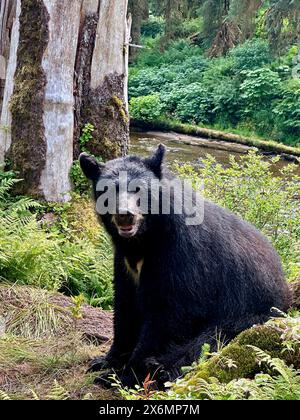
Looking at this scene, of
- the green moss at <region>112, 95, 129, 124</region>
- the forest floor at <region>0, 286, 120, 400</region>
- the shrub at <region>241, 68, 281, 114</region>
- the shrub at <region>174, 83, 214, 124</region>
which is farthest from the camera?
the shrub at <region>174, 83, 214, 124</region>

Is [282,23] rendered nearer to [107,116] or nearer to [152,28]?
[107,116]

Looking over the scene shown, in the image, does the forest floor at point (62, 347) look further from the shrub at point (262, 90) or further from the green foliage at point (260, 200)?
the shrub at point (262, 90)

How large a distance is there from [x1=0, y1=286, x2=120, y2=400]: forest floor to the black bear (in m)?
0.25

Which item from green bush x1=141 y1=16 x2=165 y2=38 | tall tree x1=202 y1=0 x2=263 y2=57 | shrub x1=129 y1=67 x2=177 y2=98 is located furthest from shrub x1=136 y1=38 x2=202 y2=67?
green bush x1=141 y1=16 x2=165 y2=38

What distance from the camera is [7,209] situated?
8.36 meters

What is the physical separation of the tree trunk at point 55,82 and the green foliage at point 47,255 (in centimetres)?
43

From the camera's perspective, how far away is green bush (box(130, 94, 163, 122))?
105ft

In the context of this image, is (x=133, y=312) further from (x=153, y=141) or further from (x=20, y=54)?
(x=153, y=141)

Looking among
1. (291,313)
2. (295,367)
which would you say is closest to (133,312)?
(291,313)

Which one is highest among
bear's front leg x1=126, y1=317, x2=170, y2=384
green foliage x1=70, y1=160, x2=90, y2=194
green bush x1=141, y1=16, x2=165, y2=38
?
green bush x1=141, y1=16, x2=165, y2=38

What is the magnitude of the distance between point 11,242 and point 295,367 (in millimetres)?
4207

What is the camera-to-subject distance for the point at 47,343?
596 cm

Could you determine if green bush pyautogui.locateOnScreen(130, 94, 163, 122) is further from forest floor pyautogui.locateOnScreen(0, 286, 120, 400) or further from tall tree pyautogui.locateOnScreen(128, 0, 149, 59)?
forest floor pyautogui.locateOnScreen(0, 286, 120, 400)

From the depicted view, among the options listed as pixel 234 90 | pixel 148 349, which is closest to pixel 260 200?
pixel 148 349
